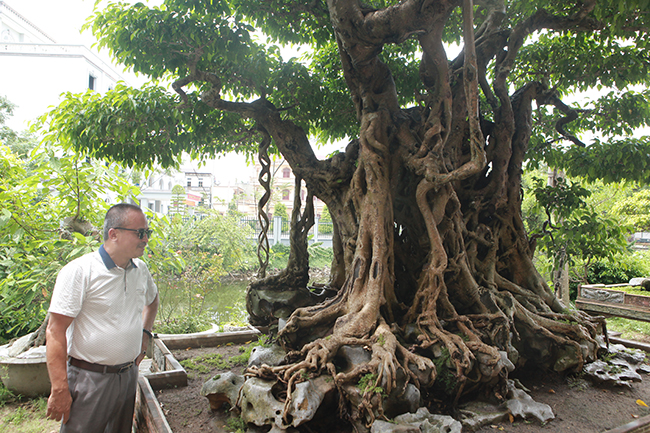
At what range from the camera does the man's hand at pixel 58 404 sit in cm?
202

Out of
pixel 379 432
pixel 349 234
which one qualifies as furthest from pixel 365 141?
pixel 379 432

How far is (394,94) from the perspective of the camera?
4461 mm

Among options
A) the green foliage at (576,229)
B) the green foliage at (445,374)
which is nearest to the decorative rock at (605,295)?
the green foliage at (576,229)

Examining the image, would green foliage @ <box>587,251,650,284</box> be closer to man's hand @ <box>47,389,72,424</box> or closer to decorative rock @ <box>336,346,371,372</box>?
decorative rock @ <box>336,346,371,372</box>

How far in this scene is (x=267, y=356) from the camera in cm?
371

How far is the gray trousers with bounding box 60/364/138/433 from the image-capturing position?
7.11ft

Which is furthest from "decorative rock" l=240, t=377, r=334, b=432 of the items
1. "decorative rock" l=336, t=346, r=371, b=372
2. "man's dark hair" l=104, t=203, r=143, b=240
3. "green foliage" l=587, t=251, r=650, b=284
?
"green foliage" l=587, t=251, r=650, b=284

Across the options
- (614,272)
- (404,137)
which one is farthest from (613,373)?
(614,272)

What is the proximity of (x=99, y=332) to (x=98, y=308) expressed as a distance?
133mm

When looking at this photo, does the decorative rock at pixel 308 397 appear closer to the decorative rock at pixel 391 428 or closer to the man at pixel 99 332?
the decorative rock at pixel 391 428

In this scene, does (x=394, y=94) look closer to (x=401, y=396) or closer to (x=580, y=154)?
(x=580, y=154)

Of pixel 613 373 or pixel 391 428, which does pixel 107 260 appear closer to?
pixel 391 428

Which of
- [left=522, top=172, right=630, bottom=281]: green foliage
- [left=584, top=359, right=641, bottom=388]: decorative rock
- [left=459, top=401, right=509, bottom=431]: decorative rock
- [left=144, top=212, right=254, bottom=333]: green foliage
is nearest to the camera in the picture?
[left=459, top=401, right=509, bottom=431]: decorative rock

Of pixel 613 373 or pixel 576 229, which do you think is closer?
pixel 613 373
